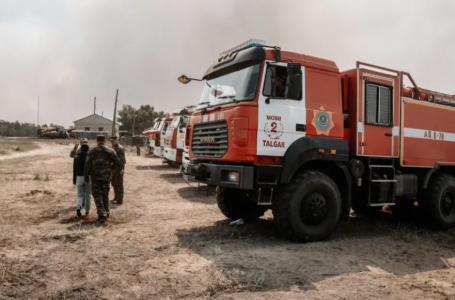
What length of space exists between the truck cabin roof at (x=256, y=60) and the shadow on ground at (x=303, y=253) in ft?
9.80

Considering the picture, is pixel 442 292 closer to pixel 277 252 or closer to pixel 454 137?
pixel 277 252

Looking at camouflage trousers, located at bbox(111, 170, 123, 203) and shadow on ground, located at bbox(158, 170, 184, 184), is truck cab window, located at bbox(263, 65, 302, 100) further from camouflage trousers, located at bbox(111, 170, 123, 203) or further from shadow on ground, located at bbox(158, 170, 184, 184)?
shadow on ground, located at bbox(158, 170, 184, 184)

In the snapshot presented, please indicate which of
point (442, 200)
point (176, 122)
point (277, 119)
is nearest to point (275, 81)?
point (277, 119)

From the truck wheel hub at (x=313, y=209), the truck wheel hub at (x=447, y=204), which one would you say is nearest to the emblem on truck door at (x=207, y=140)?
the truck wheel hub at (x=313, y=209)

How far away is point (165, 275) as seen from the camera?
14.9 ft

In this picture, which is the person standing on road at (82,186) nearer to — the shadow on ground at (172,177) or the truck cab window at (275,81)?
the truck cab window at (275,81)

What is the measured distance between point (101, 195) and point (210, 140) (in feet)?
9.04

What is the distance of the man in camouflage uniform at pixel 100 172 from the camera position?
7.48 metres

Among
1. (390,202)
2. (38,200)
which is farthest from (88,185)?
(390,202)

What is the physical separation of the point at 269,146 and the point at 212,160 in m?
1.11

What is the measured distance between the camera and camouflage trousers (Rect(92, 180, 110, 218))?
7434mm

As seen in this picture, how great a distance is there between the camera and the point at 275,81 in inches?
237

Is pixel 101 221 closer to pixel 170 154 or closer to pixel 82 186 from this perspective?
pixel 82 186

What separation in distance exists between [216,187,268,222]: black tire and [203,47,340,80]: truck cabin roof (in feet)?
7.99
